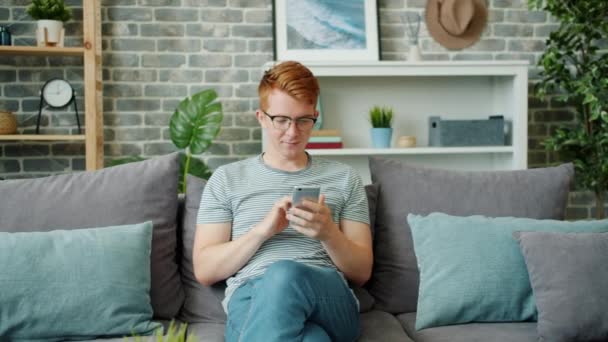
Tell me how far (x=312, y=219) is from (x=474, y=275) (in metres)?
0.53

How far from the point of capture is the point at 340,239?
167 centimetres

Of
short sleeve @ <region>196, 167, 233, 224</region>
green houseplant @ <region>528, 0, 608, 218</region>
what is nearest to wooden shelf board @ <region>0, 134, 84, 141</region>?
short sleeve @ <region>196, 167, 233, 224</region>

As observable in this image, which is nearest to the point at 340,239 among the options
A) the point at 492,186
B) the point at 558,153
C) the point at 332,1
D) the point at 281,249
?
the point at 281,249

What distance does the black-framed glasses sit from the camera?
1738mm

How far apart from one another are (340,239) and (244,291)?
30 centimetres

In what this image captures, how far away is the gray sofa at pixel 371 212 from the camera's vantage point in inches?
69.7

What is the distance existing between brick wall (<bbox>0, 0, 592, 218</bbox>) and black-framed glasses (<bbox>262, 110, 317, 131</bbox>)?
1.71 metres

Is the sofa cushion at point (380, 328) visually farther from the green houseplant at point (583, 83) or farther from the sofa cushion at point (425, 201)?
the green houseplant at point (583, 83)

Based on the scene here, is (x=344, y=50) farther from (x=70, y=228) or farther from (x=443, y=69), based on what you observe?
(x=70, y=228)

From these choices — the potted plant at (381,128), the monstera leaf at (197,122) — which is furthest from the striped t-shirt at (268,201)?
the potted plant at (381,128)

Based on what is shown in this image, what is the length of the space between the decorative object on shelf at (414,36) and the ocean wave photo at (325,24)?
0.89 feet

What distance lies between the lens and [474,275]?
5.70 feet

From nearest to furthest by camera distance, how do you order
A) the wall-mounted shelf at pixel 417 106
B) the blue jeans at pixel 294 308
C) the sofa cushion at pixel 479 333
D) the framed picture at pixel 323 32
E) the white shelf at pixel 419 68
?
1. the blue jeans at pixel 294 308
2. the sofa cushion at pixel 479 333
3. the white shelf at pixel 419 68
4. the framed picture at pixel 323 32
5. the wall-mounted shelf at pixel 417 106

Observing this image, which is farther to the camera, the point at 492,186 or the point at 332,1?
the point at 332,1
